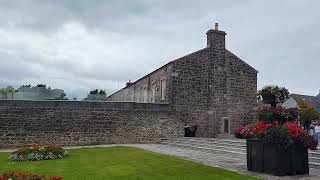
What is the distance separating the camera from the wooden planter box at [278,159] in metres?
11.0

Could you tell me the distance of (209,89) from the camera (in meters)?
28.1

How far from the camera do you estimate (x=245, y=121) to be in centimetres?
2902

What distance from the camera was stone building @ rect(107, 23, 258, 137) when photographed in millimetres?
26984

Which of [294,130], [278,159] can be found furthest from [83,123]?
[294,130]

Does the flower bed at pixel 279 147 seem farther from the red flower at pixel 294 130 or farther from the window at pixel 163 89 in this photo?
the window at pixel 163 89

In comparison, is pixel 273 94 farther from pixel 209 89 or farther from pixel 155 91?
pixel 155 91

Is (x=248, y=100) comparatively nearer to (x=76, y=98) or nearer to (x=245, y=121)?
(x=245, y=121)

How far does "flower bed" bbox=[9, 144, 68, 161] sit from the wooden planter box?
8.48 meters

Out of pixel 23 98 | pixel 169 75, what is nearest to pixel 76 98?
pixel 23 98

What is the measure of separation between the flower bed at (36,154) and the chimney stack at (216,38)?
15138 millimetres

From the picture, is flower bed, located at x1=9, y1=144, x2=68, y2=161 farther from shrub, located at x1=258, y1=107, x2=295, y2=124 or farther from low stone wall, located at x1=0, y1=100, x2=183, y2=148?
shrub, located at x1=258, y1=107, x2=295, y2=124

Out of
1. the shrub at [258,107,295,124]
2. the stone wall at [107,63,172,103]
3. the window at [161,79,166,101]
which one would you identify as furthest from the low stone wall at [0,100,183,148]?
the shrub at [258,107,295,124]

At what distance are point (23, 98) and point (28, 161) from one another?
8895 mm

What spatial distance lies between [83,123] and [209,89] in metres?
9.28
